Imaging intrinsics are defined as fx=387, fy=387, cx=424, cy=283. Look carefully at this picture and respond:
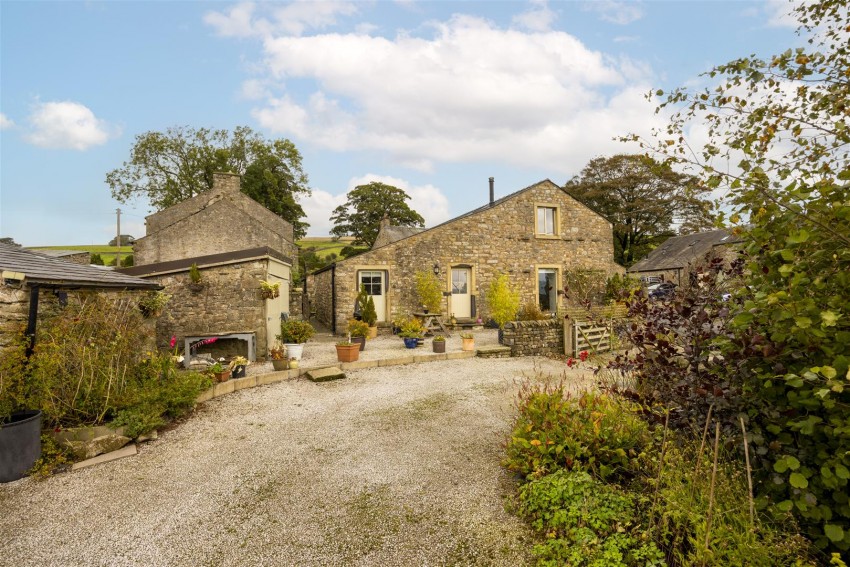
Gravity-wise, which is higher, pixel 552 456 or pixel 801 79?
pixel 801 79

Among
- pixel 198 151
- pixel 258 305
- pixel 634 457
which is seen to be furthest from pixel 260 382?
pixel 198 151

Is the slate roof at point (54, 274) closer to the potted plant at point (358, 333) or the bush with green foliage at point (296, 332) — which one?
the bush with green foliage at point (296, 332)

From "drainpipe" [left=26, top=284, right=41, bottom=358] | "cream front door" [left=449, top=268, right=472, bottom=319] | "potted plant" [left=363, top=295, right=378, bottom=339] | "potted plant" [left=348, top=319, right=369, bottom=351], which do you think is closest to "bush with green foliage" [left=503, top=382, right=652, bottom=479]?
"drainpipe" [left=26, top=284, right=41, bottom=358]

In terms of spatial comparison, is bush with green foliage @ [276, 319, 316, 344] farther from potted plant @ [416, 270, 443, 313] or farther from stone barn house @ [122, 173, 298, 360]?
potted plant @ [416, 270, 443, 313]

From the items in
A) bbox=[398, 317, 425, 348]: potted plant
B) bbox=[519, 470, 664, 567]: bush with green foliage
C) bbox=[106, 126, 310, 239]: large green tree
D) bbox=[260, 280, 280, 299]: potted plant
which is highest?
bbox=[106, 126, 310, 239]: large green tree

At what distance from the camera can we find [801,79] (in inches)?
114

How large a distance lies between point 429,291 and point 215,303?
7.61 metres

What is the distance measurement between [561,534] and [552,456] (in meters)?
0.86

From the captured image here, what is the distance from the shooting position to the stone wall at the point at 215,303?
29.1 feet

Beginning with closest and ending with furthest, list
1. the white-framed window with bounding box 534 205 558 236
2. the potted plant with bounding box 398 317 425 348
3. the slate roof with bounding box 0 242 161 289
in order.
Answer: the slate roof with bounding box 0 242 161 289
the potted plant with bounding box 398 317 425 348
the white-framed window with bounding box 534 205 558 236

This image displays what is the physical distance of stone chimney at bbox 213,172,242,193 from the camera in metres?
20.4

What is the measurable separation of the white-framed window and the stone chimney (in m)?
15.9

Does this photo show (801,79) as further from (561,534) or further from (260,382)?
(260,382)

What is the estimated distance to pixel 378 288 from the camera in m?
14.9
